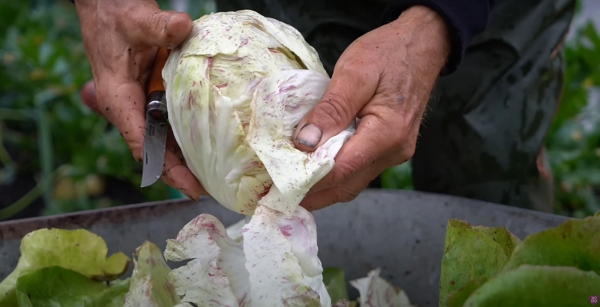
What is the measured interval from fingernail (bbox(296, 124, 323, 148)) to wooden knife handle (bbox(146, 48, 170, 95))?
29 centimetres

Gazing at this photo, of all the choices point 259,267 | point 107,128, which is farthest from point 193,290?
point 107,128

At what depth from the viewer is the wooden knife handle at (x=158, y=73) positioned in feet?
3.17

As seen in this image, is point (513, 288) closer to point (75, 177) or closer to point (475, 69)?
point (475, 69)

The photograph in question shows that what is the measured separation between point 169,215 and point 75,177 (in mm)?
1477

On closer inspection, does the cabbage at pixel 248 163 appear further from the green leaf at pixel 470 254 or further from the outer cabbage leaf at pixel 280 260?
the green leaf at pixel 470 254

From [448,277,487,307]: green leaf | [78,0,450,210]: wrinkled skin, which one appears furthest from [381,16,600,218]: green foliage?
[448,277,487,307]: green leaf

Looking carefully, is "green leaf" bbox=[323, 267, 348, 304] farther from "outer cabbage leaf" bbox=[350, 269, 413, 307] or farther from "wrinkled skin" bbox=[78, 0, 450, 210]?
"wrinkled skin" bbox=[78, 0, 450, 210]

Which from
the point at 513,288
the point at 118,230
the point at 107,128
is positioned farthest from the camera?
the point at 107,128

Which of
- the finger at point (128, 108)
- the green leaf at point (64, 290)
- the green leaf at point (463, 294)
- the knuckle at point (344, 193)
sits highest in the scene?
the finger at point (128, 108)

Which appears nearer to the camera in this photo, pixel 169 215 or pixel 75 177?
pixel 169 215

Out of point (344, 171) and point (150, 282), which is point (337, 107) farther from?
point (150, 282)

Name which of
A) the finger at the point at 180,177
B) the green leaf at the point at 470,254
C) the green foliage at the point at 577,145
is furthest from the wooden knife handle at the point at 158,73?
the green foliage at the point at 577,145

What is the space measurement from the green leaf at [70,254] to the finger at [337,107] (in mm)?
428

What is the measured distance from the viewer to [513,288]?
0.59 meters
